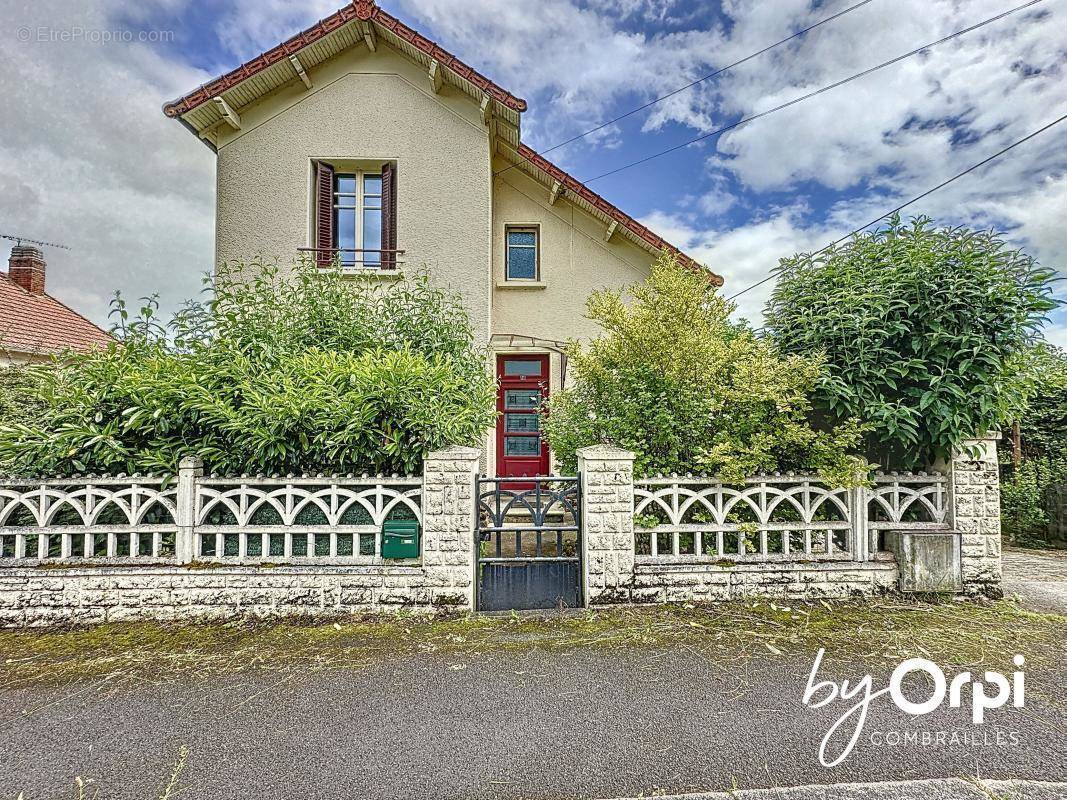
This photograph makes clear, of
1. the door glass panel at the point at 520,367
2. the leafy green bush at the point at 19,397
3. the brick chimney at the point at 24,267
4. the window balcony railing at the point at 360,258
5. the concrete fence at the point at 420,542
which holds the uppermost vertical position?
the brick chimney at the point at 24,267

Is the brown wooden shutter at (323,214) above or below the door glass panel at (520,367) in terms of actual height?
above

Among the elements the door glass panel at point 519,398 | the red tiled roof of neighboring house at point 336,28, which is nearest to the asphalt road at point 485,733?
the door glass panel at point 519,398

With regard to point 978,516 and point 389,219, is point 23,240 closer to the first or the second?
point 389,219

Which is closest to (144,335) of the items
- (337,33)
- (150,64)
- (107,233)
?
(150,64)

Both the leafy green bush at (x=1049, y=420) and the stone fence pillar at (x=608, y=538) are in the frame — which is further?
the leafy green bush at (x=1049, y=420)

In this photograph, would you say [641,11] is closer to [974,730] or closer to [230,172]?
[230,172]

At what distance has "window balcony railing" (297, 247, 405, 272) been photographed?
24.3ft

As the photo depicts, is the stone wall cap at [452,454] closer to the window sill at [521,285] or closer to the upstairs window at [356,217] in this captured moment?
the upstairs window at [356,217]

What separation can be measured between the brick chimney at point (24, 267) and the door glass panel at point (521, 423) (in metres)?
14.8

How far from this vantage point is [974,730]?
2.61m

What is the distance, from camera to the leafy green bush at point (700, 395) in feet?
14.7

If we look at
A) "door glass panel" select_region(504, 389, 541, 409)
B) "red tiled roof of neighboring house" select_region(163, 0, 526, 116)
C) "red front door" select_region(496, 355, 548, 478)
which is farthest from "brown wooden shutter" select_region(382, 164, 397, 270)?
"door glass panel" select_region(504, 389, 541, 409)

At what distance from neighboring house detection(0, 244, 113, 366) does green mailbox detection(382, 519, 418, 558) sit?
10.1 m

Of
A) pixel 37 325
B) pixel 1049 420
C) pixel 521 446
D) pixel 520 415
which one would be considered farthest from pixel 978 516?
pixel 37 325
